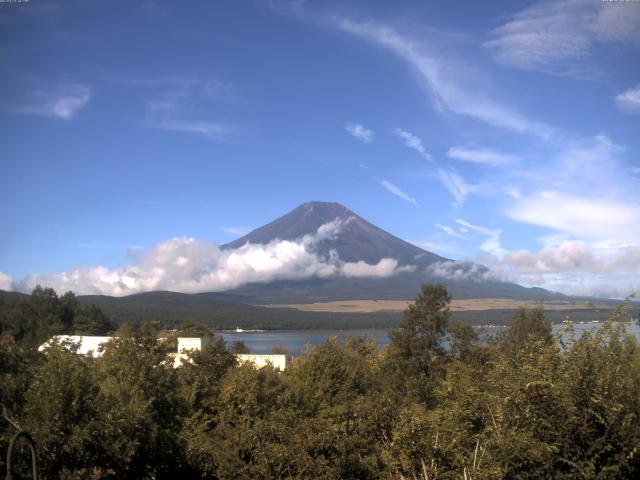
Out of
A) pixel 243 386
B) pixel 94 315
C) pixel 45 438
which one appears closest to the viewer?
pixel 45 438

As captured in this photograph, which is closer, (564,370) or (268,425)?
(564,370)

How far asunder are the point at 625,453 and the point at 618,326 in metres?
1.92

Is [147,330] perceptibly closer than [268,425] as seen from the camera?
No

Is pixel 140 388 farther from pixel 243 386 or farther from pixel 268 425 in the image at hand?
pixel 268 425

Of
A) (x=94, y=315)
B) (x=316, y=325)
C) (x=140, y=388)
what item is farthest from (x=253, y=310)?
(x=140, y=388)

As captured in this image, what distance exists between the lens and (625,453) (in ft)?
26.8

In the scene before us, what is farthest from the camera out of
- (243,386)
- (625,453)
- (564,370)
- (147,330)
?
(147,330)

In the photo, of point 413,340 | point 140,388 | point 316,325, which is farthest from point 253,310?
point 140,388

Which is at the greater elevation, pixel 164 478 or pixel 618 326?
pixel 618 326

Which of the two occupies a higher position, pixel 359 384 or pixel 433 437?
pixel 433 437

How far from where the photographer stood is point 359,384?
87.6ft

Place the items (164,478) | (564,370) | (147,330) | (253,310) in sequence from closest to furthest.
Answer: (564,370) → (164,478) → (147,330) → (253,310)

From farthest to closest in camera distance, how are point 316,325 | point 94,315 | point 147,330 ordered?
1. point 316,325
2. point 94,315
3. point 147,330

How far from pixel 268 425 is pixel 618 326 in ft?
21.5
